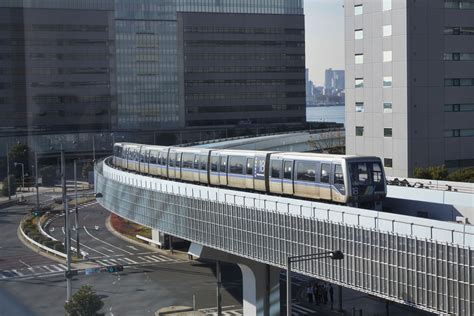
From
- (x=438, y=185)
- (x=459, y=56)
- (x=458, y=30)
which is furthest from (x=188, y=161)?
(x=458, y=30)

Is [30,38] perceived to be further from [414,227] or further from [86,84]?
[414,227]

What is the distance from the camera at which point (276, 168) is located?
33906mm

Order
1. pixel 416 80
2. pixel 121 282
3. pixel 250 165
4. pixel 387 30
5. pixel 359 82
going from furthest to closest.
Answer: pixel 359 82
pixel 387 30
pixel 416 80
pixel 121 282
pixel 250 165

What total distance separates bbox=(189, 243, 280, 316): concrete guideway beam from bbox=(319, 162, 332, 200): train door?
23.7 feet

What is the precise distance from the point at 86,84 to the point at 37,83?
7505 mm

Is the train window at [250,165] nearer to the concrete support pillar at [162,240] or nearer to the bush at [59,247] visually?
the concrete support pillar at [162,240]

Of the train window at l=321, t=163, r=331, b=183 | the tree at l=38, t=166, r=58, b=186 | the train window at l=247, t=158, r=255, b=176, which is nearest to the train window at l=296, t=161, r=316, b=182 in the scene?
the train window at l=321, t=163, r=331, b=183

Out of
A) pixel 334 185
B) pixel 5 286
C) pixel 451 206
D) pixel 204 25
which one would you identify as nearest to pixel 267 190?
pixel 334 185

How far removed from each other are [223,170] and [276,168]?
19.1 feet

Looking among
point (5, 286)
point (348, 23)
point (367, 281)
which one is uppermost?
point (348, 23)

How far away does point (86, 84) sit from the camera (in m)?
121

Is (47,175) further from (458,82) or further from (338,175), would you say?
(338,175)

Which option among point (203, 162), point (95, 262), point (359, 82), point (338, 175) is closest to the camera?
point (338, 175)

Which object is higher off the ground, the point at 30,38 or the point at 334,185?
the point at 30,38
